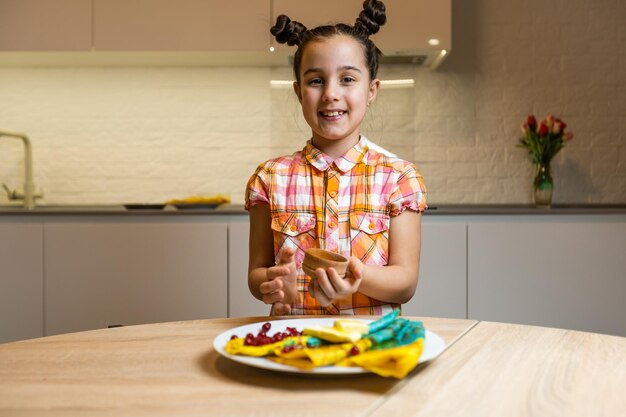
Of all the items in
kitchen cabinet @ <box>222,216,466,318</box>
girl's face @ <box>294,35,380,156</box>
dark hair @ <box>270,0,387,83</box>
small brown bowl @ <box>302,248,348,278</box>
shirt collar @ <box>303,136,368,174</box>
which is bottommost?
kitchen cabinet @ <box>222,216,466,318</box>

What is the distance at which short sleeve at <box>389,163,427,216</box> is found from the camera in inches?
61.2

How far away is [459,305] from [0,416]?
2234mm

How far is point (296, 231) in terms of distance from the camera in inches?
61.5

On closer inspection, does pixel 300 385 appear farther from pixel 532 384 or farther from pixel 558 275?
pixel 558 275

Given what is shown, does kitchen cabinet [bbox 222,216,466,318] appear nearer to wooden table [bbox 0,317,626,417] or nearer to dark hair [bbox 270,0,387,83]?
dark hair [bbox 270,0,387,83]

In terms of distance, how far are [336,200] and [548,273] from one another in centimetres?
149

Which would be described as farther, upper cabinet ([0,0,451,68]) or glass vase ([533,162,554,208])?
glass vase ([533,162,554,208])

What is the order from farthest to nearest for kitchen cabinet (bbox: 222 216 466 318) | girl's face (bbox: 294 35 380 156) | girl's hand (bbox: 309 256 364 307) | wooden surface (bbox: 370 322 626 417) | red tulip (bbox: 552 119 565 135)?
red tulip (bbox: 552 119 565 135), kitchen cabinet (bbox: 222 216 466 318), girl's face (bbox: 294 35 380 156), girl's hand (bbox: 309 256 364 307), wooden surface (bbox: 370 322 626 417)

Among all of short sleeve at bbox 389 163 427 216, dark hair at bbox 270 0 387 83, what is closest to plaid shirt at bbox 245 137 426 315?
short sleeve at bbox 389 163 427 216

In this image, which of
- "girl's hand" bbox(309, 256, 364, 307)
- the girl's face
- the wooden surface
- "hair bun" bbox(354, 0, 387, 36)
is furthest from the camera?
"hair bun" bbox(354, 0, 387, 36)

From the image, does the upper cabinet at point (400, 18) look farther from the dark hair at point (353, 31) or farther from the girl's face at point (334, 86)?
the girl's face at point (334, 86)

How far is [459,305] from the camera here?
2723 millimetres

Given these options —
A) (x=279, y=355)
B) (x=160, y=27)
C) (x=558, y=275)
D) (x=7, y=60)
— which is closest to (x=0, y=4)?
(x=7, y=60)

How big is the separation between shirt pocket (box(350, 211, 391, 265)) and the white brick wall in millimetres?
1875
